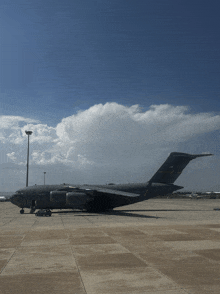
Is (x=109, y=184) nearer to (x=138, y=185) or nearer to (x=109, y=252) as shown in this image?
(x=138, y=185)

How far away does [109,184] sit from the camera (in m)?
34.8

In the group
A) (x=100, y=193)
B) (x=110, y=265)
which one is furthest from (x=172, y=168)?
(x=110, y=265)

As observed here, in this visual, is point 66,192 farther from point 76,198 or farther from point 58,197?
point 76,198

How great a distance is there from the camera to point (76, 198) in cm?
2989

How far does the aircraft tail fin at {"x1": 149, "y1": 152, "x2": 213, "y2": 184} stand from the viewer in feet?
115

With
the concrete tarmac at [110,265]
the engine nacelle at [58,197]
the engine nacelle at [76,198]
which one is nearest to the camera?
the concrete tarmac at [110,265]

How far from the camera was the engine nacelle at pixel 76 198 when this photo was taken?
97.6 feet

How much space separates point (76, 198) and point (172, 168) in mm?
13715

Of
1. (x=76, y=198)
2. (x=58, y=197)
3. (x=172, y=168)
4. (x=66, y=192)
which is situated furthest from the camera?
(x=172, y=168)

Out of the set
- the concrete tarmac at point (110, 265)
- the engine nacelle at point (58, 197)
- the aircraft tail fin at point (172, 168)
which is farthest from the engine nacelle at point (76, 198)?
the concrete tarmac at point (110, 265)

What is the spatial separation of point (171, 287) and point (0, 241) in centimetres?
948

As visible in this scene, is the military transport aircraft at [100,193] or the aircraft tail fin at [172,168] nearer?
the military transport aircraft at [100,193]

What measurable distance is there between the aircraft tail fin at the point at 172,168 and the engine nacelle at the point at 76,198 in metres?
9.77

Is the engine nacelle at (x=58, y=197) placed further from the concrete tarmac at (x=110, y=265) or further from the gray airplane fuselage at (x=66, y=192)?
the concrete tarmac at (x=110, y=265)
